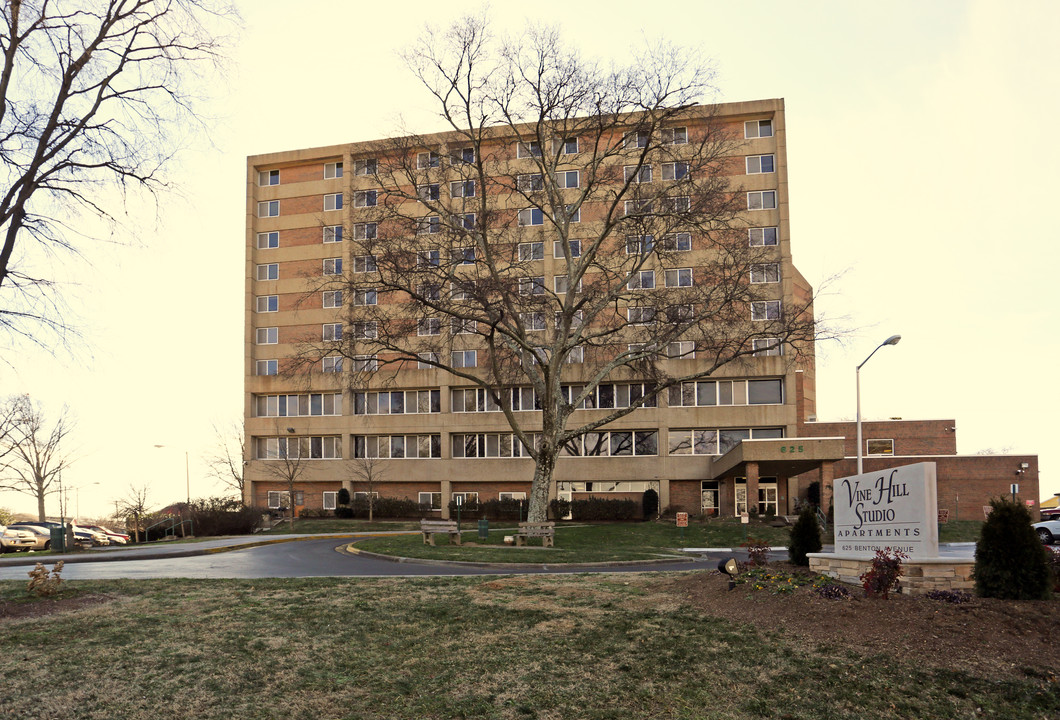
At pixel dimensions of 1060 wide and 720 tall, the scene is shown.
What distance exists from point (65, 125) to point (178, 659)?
948 centimetres

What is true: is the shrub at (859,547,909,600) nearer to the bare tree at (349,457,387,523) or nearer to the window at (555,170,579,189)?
the window at (555,170,579,189)

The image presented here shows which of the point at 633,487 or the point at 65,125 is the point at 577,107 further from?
the point at 633,487

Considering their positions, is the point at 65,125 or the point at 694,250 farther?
the point at 694,250

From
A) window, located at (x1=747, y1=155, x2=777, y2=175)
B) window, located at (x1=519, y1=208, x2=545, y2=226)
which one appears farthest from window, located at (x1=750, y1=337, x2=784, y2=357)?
window, located at (x1=519, y1=208, x2=545, y2=226)

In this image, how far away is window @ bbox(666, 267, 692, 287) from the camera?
53469mm

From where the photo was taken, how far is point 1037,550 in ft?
30.8

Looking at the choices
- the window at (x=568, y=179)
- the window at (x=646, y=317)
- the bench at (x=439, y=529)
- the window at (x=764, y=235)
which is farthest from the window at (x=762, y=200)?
the bench at (x=439, y=529)

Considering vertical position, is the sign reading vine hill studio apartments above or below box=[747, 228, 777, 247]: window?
below

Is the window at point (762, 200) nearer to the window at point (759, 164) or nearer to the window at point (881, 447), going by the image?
the window at point (759, 164)

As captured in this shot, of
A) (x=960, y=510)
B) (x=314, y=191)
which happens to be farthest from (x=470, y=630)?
(x=314, y=191)

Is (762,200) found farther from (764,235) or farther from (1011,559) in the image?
(1011,559)

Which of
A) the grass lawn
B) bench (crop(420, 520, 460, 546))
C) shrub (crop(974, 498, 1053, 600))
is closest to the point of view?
the grass lawn

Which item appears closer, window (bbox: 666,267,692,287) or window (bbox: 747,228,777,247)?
window (bbox: 747,228,777,247)

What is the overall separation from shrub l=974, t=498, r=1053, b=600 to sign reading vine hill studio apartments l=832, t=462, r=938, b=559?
90 cm
